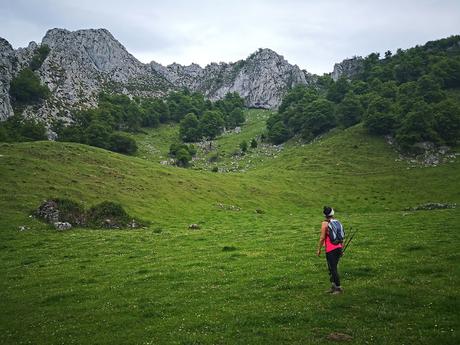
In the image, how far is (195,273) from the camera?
917 inches

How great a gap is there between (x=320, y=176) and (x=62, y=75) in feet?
372

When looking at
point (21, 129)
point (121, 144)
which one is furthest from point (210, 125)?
point (21, 129)

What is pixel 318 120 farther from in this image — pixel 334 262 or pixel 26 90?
pixel 334 262

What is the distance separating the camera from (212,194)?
6862 centimetres

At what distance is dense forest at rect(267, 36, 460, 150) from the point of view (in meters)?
101

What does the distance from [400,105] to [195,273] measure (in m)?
109

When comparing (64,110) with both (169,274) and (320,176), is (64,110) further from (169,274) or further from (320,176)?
(169,274)

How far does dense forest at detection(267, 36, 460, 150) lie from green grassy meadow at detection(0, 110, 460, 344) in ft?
157

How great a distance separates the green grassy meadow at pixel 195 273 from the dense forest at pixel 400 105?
1889 inches

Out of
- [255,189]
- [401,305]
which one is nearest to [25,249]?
[401,305]

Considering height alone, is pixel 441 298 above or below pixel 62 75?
below

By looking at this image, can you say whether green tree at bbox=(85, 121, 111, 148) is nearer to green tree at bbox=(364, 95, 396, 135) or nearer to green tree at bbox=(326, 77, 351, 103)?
green tree at bbox=(364, 95, 396, 135)

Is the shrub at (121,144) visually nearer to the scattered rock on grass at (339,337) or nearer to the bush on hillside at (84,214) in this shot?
the bush on hillside at (84,214)

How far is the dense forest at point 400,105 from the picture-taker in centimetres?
10056
